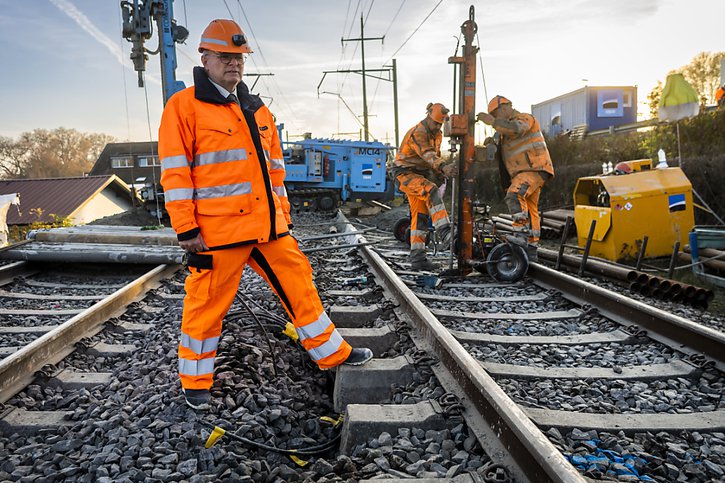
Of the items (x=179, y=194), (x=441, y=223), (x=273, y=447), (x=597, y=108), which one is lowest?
(x=273, y=447)

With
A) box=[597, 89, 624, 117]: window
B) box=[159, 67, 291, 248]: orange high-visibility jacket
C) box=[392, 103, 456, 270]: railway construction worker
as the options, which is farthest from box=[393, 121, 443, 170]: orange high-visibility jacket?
box=[597, 89, 624, 117]: window

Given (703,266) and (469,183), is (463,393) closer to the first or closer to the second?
(469,183)

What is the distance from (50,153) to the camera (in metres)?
58.3

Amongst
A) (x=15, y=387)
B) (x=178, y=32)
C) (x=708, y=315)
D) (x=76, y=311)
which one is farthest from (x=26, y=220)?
(x=708, y=315)

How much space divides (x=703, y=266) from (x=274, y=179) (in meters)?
5.76

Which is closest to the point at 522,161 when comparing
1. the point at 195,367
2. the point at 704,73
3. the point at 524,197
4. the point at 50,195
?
the point at 524,197

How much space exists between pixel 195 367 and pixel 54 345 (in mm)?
1439

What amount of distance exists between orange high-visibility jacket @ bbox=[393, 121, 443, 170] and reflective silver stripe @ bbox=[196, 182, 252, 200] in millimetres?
4087

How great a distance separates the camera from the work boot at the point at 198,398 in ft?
8.80

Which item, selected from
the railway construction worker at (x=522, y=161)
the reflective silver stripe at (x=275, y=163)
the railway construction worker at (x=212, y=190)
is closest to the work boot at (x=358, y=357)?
the railway construction worker at (x=212, y=190)

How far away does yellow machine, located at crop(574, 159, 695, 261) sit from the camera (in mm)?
7191

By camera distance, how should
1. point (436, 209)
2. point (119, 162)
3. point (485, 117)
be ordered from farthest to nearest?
point (119, 162) → point (436, 209) → point (485, 117)

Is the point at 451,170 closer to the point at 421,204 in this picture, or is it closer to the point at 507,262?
the point at 421,204

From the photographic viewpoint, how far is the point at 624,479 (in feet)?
6.88
